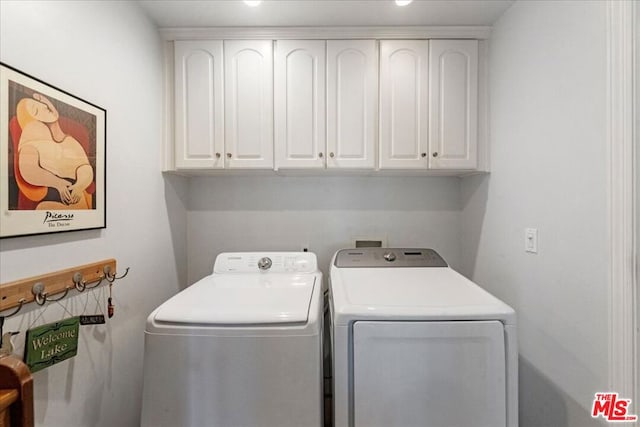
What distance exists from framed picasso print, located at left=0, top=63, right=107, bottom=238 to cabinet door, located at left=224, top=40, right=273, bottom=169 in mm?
651

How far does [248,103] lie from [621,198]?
5.56 ft

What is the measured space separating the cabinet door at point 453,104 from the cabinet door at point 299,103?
648 millimetres

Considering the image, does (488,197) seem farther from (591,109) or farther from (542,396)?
(542,396)

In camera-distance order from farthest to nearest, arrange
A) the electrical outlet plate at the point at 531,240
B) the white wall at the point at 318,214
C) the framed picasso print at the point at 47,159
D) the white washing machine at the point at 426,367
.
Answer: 1. the white wall at the point at 318,214
2. the electrical outlet plate at the point at 531,240
3. the white washing machine at the point at 426,367
4. the framed picasso print at the point at 47,159

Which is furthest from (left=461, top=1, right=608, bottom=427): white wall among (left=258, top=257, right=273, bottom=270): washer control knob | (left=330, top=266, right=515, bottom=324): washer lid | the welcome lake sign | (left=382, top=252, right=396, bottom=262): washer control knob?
the welcome lake sign

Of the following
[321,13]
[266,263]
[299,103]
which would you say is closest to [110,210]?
[266,263]

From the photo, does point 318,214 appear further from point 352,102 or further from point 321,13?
point 321,13

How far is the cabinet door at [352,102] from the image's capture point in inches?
68.5

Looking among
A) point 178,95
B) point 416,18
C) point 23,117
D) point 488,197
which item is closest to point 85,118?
point 23,117

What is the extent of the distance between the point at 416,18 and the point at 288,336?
1748mm

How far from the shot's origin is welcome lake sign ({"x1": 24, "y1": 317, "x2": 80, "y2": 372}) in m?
0.94

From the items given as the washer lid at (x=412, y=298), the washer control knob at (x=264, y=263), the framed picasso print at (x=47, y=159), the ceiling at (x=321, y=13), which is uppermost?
the ceiling at (x=321, y=13)

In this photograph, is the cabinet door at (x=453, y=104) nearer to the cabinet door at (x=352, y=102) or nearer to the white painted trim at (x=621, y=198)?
the cabinet door at (x=352, y=102)

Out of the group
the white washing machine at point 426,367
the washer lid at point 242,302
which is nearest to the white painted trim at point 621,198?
the white washing machine at point 426,367
